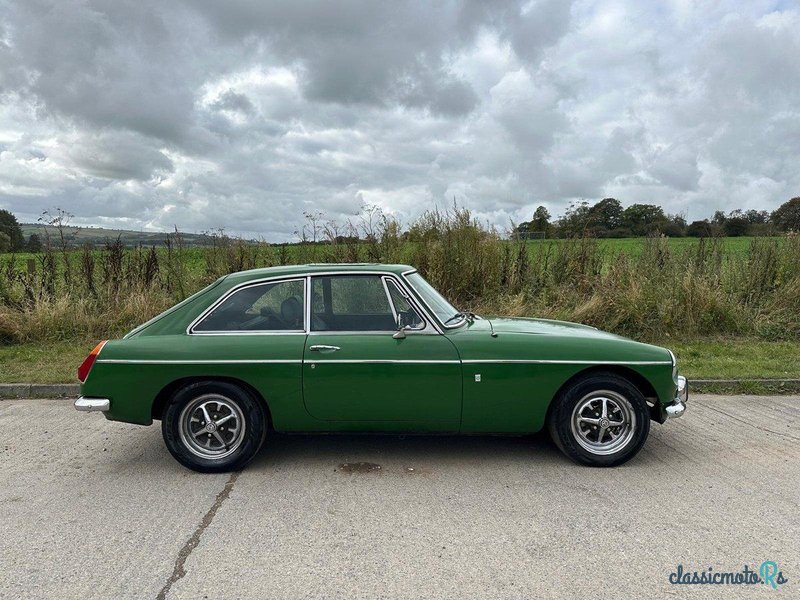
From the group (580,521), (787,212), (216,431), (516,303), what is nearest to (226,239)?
(516,303)

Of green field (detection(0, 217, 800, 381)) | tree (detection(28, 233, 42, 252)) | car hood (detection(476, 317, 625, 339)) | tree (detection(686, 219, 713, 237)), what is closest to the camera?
car hood (detection(476, 317, 625, 339))

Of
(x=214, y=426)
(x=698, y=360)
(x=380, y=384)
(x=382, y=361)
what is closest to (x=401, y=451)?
(x=380, y=384)

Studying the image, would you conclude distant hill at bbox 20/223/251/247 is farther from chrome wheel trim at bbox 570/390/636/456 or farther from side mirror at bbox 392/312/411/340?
chrome wheel trim at bbox 570/390/636/456

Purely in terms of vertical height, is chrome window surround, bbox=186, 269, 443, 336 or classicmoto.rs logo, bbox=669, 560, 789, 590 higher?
chrome window surround, bbox=186, 269, 443, 336

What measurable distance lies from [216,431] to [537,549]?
243 centimetres

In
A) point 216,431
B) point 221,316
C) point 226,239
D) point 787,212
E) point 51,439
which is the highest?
point 787,212

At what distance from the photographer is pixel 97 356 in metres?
4.11

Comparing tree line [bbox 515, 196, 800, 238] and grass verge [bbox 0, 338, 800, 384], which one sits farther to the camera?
tree line [bbox 515, 196, 800, 238]

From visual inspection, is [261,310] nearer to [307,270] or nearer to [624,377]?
[307,270]

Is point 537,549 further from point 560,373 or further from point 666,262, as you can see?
point 666,262

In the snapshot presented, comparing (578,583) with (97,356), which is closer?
(578,583)

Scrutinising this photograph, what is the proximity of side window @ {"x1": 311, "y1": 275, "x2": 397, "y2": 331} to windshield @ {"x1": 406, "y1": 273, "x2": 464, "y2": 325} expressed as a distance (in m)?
0.30

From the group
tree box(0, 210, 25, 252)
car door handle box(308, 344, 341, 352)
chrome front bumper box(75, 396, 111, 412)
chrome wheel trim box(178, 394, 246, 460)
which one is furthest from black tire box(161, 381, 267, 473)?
tree box(0, 210, 25, 252)

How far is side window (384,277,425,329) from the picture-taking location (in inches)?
163
